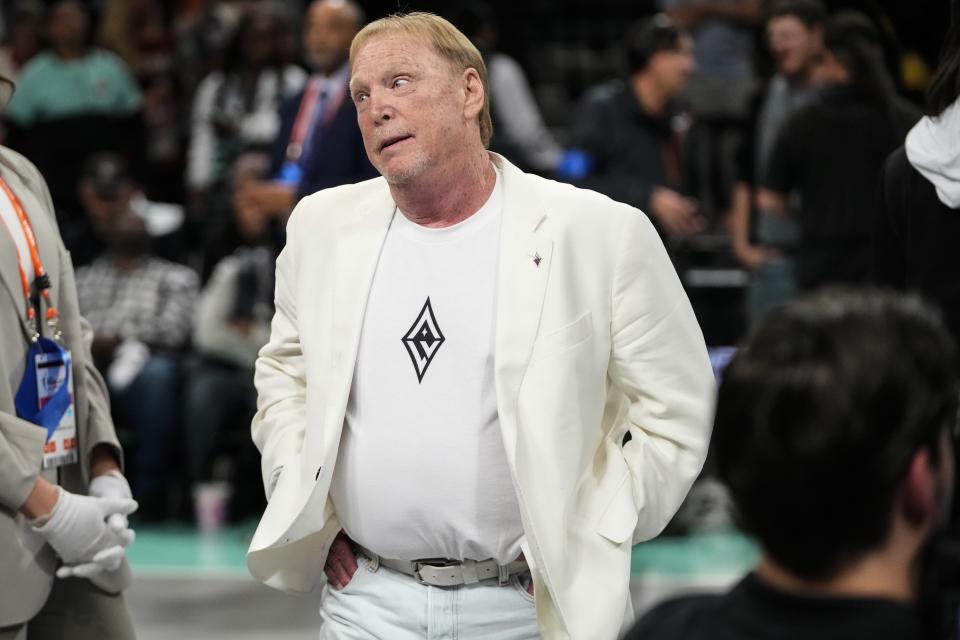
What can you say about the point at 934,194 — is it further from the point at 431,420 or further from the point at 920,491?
the point at 920,491

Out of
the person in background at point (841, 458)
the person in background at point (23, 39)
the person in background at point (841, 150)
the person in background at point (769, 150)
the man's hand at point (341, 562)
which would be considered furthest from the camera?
the person in background at point (23, 39)

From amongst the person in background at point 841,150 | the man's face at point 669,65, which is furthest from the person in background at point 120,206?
the person in background at point 841,150

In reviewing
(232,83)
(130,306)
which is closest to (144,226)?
(130,306)

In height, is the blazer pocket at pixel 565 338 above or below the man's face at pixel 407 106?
below

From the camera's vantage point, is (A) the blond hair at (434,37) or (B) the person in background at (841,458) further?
(A) the blond hair at (434,37)

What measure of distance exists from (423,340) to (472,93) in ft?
1.78

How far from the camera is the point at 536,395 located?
9.69ft

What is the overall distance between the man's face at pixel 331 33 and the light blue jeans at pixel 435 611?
4.03 metres

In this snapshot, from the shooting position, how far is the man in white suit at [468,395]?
2975 mm

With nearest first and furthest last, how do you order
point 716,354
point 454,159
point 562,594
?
point 562,594 → point 454,159 → point 716,354

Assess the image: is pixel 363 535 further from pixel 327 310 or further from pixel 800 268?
pixel 800 268

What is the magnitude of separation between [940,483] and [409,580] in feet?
4.93

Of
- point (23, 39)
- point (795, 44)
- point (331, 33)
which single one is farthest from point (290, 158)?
point (23, 39)

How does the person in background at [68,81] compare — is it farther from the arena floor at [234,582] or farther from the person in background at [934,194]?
the person in background at [934,194]
